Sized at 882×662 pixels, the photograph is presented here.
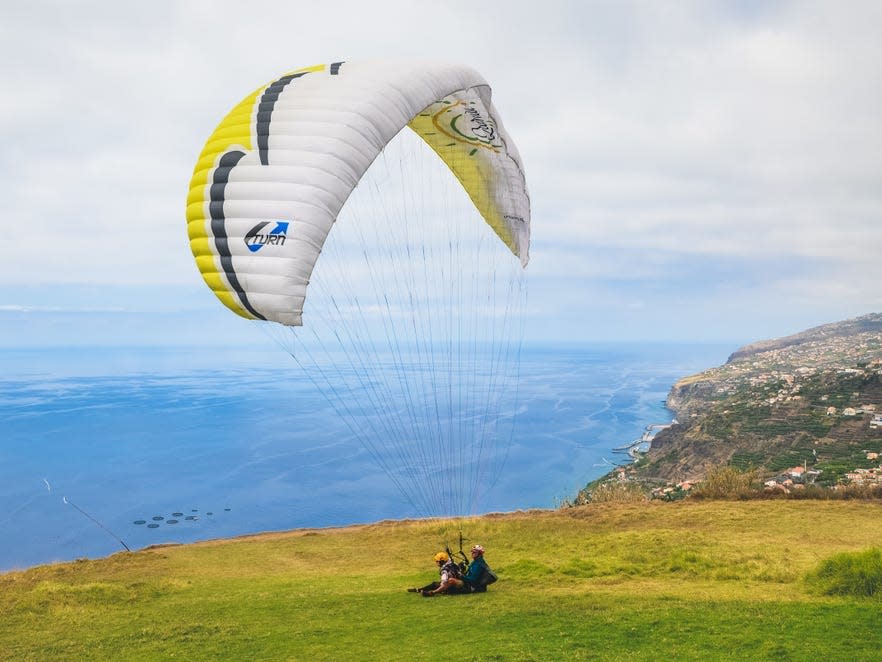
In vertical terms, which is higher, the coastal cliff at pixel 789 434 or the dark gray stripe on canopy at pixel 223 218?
the dark gray stripe on canopy at pixel 223 218

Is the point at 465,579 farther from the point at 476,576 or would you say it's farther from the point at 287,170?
the point at 287,170

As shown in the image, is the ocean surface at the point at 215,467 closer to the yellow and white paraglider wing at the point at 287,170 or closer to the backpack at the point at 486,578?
the backpack at the point at 486,578

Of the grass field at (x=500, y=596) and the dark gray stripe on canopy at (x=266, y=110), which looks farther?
the dark gray stripe on canopy at (x=266, y=110)

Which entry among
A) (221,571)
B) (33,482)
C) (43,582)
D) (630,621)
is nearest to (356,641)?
(630,621)

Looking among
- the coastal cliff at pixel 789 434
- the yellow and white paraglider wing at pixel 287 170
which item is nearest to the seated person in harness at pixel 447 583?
the yellow and white paraglider wing at pixel 287 170

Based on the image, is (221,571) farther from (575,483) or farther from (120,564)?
(575,483)

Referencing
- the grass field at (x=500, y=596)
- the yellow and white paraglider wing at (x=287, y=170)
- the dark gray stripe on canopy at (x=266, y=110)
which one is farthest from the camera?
the dark gray stripe on canopy at (x=266, y=110)

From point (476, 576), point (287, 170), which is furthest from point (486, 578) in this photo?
point (287, 170)

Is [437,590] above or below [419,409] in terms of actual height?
above
